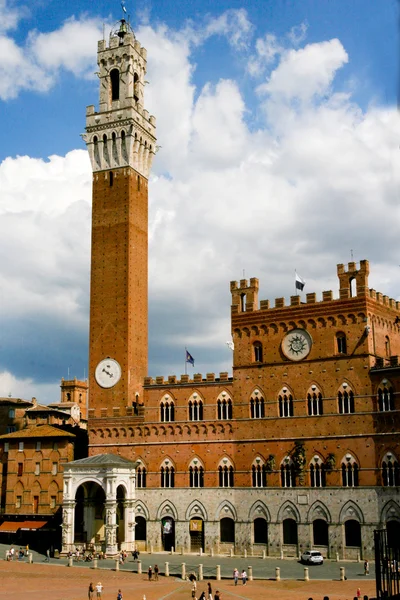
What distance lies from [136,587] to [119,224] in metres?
35.0

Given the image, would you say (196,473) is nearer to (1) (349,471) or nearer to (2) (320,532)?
(2) (320,532)

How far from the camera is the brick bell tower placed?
67688mm

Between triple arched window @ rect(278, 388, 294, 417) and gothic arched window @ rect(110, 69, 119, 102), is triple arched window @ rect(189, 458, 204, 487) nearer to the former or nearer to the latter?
triple arched window @ rect(278, 388, 294, 417)

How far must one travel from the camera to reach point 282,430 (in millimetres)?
60094

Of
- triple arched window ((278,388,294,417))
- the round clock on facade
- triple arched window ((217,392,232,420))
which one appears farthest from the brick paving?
the round clock on facade

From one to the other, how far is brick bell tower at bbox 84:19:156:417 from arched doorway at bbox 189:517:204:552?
1184 centimetres

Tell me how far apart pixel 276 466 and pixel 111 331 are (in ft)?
64.0

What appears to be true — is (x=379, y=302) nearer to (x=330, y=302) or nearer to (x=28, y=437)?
(x=330, y=302)

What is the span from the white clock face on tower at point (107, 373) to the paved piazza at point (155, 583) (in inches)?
639

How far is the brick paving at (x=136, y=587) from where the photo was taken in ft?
136

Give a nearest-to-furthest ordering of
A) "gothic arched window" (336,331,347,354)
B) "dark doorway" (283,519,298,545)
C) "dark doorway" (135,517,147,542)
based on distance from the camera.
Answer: "dark doorway" (283,519,298,545)
"gothic arched window" (336,331,347,354)
"dark doorway" (135,517,147,542)

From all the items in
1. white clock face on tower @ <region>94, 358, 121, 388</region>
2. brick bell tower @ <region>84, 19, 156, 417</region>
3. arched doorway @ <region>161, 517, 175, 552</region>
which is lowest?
arched doorway @ <region>161, 517, 175, 552</region>

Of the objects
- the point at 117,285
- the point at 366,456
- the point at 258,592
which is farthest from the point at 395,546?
the point at 117,285

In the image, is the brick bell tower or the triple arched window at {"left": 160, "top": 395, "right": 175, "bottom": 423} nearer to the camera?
the triple arched window at {"left": 160, "top": 395, "right": 175, "bottom": 423}
